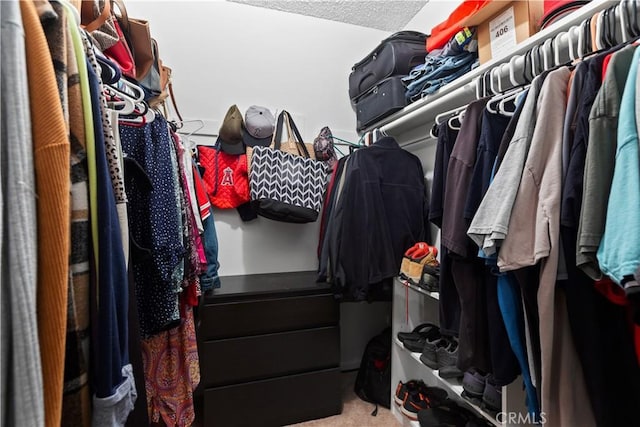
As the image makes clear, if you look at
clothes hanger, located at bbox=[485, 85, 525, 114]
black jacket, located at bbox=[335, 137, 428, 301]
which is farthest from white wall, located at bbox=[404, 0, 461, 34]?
clothes hanger, located at bbox=[485, 85, 525, 114]

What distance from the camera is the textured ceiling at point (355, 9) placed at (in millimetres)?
1961

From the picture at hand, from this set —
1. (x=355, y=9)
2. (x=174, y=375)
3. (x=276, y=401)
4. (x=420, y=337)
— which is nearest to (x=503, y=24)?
(x=355, y=9)

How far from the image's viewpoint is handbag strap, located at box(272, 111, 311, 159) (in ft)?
6.41

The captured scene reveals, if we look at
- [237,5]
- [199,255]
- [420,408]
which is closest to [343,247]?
[199,255]

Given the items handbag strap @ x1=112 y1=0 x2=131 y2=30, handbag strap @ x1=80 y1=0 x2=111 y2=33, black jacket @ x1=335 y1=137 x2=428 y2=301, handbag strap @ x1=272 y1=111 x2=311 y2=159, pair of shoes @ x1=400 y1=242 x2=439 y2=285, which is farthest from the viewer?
handbag strap @ x1=272 y1=111 x2=311 y2=159

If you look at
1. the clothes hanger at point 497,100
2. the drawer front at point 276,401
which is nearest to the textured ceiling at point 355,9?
the clothes hanger at point 497,100

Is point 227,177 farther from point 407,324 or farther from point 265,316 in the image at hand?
point 407,324

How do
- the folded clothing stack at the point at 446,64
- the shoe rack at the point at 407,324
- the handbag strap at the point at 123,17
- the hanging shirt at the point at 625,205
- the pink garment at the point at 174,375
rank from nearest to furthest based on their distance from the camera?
1. the hanging shirt at the point at 625,205
2. the handbag strap at the point at 123,17
3. the pink garment at the point at 174,375
4. the folded clothing stack at the point at 446,64
5. the shoe rack at the point at 407,324

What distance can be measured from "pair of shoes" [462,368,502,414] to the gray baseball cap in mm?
1585

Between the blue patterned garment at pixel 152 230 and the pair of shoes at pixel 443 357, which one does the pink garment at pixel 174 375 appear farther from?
the pair of shoes at pixel 443 357

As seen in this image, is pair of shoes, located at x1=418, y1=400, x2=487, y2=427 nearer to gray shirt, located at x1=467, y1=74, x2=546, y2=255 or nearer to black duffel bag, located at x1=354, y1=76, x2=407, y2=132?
gray shirt, located at x1=467, y1=74, x2=546, y2=255

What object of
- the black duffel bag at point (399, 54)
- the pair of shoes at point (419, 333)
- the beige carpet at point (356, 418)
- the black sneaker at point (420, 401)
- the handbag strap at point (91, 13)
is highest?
the black duffel bag at point (399, 54)

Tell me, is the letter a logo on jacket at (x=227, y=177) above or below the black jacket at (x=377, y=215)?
above

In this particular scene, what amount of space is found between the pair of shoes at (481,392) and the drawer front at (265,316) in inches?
26.6
